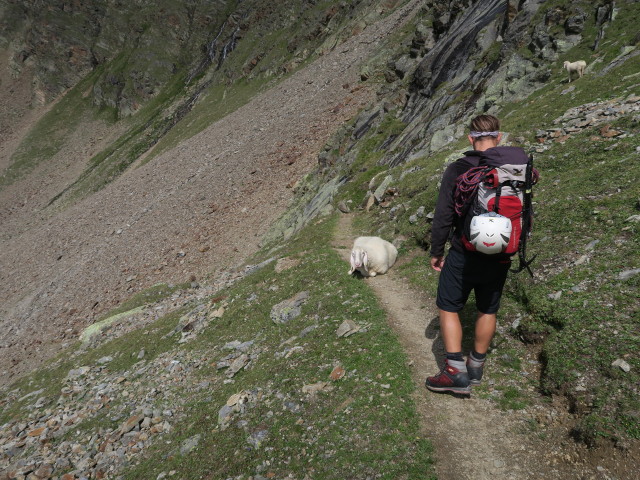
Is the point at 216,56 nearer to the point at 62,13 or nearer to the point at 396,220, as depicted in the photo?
the point at 62,13

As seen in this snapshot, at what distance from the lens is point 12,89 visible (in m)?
119

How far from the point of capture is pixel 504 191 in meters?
4.76

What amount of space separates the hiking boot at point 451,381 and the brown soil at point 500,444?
163 mm

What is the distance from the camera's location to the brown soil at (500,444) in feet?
13.6

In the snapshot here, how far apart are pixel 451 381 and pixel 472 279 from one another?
1.60 m

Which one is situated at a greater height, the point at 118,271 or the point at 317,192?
the point at 118,271

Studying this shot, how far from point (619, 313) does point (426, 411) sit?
3.16 m

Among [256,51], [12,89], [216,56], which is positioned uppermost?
[12,89]

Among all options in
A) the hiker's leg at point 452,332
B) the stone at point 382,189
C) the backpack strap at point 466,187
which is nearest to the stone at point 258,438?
the hiker's leg at point 452,332

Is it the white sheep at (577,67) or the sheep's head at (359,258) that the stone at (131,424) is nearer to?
the sheep's head at (359,258)

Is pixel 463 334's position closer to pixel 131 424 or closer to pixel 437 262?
pixel 437 262

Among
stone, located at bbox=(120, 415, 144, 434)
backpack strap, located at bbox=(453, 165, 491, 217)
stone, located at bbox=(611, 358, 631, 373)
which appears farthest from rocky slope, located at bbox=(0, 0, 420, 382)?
stone, located at bbox=(611, 358, 631, 373)

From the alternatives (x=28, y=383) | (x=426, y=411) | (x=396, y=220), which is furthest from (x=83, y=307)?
(x=426, y=411)

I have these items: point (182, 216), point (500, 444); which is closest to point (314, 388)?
point (500, 444)
